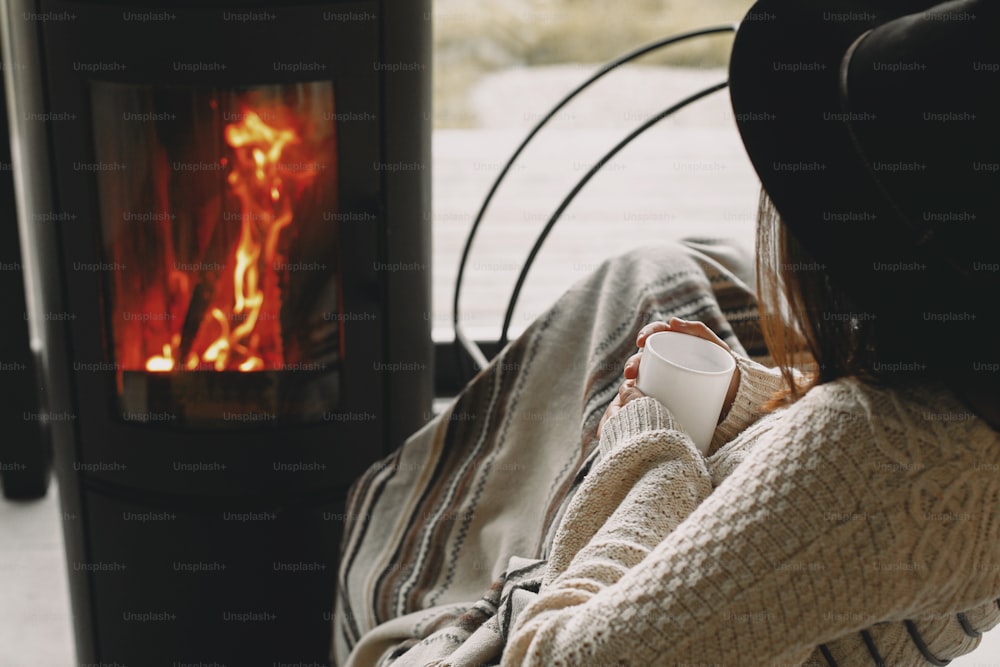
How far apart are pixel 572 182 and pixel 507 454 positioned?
7.90 ft

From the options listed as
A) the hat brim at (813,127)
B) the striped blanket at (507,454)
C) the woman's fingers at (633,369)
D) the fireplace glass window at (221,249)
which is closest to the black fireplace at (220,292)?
the fireplace glass window at (221,249)

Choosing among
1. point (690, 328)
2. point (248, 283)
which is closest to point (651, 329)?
point (690, 328)

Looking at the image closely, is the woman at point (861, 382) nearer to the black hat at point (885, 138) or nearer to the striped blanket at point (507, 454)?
the black hat at point (885, 138)

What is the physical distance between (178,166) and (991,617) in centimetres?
116

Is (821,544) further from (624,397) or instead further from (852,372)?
(624,397)

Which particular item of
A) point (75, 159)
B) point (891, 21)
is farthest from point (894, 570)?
point (75, 159)

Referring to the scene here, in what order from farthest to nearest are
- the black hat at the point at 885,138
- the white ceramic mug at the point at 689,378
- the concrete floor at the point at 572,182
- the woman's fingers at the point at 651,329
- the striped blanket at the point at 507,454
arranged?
the concrete floor at the point at 572,182 → the striped blanket at the point at 507,454 → the woman's fingers at the point at 651,329 → the white ceramic mug at the point at 689,378 → the black hat at the point at 885,138

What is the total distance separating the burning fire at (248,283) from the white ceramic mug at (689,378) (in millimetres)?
615

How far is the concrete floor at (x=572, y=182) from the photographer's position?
330 cm

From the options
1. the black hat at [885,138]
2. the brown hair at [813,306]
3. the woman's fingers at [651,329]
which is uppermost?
the black hat at [885,138]

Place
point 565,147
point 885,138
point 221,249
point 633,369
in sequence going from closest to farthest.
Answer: point 885,138 → point 633,369 → point 221,249 → point 565,147

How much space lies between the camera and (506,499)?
148cm

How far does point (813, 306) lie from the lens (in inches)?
34.0

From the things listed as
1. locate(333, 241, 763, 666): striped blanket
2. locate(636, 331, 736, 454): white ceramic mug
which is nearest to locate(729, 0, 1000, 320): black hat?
locate(636, 331, 736, 454): white ceramic mug
